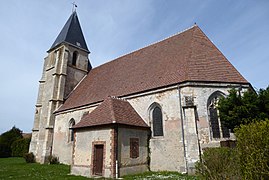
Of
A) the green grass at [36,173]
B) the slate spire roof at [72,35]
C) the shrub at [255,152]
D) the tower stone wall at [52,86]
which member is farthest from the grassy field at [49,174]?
the slate spire roof at [72,35]

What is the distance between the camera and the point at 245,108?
9.06 metres

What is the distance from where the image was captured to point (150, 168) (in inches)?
459

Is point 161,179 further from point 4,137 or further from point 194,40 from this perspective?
point 4,137

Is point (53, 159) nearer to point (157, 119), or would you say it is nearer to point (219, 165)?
point (157, 119)

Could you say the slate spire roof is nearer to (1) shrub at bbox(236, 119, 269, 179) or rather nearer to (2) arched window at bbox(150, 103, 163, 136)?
(2) arched window at bbox(150, 103, 163, 136)

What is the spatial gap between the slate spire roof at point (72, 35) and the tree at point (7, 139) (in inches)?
791

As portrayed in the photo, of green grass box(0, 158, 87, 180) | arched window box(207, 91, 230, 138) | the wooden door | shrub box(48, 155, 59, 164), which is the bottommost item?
green grass box(0, 158, 87, 180)

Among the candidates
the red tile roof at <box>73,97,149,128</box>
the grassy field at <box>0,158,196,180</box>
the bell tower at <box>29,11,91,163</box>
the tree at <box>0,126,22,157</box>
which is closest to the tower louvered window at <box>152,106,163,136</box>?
the red tile roof at <box>73,97,149,128</box>

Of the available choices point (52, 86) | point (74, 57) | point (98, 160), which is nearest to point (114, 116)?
point (98, 160)

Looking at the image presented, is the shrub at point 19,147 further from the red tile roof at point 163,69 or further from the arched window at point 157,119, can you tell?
the arched window at point 157,119

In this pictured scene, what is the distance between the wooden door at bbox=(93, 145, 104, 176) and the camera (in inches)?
408

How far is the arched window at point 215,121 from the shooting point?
11078 millimetres

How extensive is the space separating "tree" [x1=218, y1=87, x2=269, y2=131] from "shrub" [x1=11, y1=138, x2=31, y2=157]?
31808mm

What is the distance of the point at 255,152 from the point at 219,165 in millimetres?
1136
